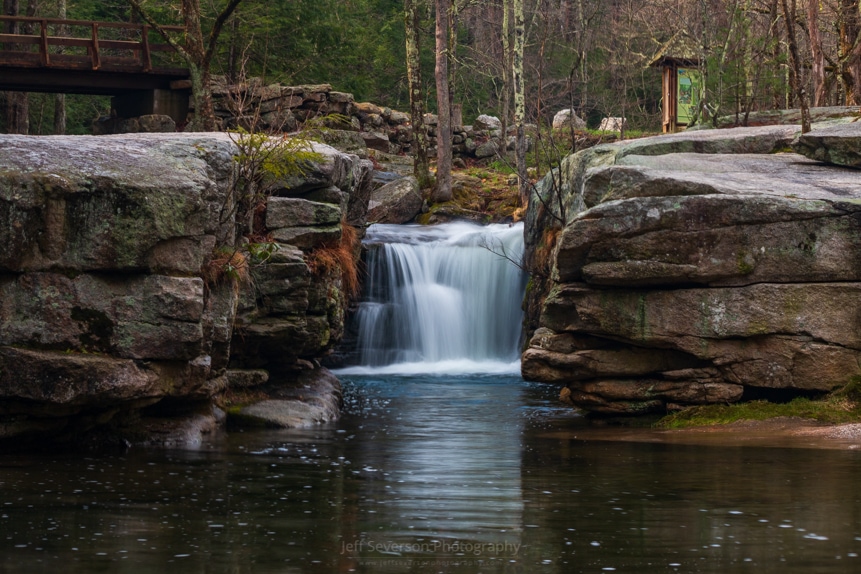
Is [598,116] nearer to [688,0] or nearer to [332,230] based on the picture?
[688,0]

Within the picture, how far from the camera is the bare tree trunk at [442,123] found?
1110 inches

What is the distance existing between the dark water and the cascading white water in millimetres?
9389

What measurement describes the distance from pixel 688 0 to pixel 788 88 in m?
6.86

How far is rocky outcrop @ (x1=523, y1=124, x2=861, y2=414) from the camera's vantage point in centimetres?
1138

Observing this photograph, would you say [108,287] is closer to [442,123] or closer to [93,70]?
[93,70]

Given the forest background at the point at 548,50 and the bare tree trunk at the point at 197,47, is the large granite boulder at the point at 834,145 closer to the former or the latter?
the forest background at the point at 548,50

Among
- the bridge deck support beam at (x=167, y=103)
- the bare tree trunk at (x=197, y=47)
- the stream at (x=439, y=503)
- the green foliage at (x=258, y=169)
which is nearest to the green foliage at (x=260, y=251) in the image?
the green foliage at (x=258, y=169)

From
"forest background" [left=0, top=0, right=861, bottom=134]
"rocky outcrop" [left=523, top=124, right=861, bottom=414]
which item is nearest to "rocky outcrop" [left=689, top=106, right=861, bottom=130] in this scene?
"forest background" [left=0, top=0, right=861, bottom=134]

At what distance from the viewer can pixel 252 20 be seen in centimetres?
2955

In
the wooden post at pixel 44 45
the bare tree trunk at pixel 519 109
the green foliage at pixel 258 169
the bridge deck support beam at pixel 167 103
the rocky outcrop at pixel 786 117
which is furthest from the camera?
the bridge deck support beam at pixel 167 103

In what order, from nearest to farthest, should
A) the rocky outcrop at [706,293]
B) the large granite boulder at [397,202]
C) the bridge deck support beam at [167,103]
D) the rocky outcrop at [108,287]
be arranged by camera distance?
the rocky outcrop at [108,287] → the rocky outcrop at [706,293] → the large granite boulder at [397,202] → the bridge deck support beam at [167,103]

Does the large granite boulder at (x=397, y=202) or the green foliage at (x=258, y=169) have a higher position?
the large granite boulder at (x=397, y=202)

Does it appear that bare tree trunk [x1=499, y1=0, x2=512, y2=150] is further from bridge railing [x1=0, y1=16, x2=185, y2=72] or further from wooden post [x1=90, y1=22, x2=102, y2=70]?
wooden post [x1=90, y1=22, x2=102, y2=70]

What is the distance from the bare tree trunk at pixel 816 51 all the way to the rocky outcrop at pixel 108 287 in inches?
563
